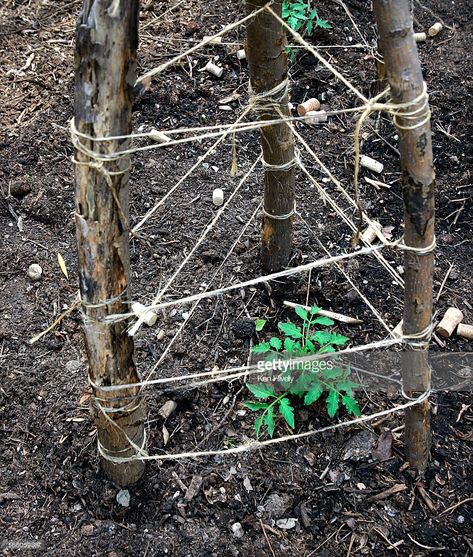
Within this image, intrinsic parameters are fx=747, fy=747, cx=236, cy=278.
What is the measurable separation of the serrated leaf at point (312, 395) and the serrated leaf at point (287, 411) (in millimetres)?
52

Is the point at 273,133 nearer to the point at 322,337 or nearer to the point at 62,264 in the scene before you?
the point at 322,337

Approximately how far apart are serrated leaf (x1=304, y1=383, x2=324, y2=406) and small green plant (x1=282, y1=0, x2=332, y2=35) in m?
1.68

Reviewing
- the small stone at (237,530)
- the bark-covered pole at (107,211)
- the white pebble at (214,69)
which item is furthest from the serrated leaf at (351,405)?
the white pebble at (214,69)

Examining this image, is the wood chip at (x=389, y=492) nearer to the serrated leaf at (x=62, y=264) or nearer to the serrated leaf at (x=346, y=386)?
the serrated leaf at (x=346, y=386)

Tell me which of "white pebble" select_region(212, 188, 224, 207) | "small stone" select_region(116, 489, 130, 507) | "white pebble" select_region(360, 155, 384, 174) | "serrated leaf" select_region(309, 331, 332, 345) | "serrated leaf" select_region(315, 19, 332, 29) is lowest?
"small stone" select_region(116, 489, 130, 507)

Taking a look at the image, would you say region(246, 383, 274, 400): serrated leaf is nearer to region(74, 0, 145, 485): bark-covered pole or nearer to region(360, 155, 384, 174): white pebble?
region(74, 0, 145, 485): bark-covered pole

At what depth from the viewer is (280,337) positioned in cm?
258

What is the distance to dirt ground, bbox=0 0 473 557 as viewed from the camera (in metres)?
2.17

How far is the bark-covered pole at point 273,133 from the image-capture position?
7.20 ft

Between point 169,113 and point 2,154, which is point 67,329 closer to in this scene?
point 2,154

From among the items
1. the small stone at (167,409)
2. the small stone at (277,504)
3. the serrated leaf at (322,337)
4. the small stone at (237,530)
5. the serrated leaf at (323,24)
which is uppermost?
the serrated leaf at (323,24)

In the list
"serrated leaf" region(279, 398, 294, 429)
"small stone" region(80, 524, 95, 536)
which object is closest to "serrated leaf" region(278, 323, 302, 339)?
"serrated leaf" region(279, 398, 294, 429)

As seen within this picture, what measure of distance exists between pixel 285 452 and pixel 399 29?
51.1 inches

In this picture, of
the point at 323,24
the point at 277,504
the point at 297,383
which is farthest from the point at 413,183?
the point at 323,24
